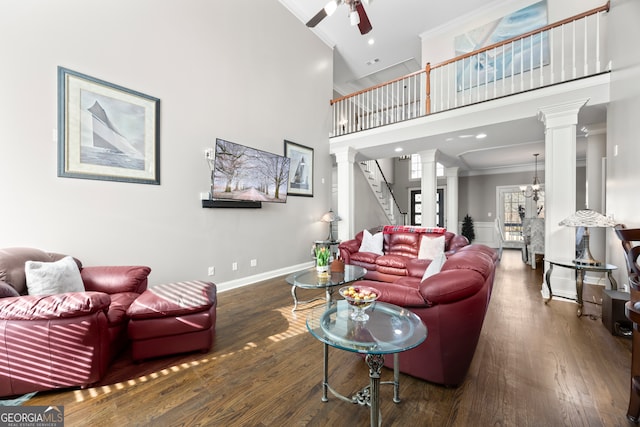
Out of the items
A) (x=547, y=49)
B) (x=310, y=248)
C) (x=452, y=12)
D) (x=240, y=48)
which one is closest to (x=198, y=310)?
(x=310, y=248)

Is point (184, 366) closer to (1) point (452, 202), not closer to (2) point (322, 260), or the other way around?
(2) point (322, 260)

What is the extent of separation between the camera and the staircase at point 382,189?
24.4 feet

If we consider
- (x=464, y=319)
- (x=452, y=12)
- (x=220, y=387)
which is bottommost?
(x=220, y=387)

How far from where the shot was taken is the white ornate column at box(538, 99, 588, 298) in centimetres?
347

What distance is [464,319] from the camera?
1.56 m

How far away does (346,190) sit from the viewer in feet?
19.1

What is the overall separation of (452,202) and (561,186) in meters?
3.39

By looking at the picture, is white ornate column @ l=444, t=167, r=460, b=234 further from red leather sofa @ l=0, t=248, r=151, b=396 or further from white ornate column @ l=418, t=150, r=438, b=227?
red leather sofa @ l=0, t=248, r=151, b=396

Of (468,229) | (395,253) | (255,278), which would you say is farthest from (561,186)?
(468,229)

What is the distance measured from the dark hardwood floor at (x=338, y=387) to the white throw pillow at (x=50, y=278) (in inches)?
27.9

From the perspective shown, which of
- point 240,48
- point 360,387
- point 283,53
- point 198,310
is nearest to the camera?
point 360,387

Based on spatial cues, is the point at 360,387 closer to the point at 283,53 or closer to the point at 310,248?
the point at 310,248

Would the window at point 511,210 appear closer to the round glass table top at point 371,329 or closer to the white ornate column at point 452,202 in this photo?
the white ornate column at point 452,202

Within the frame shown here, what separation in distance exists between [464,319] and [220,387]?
165 centimetres
